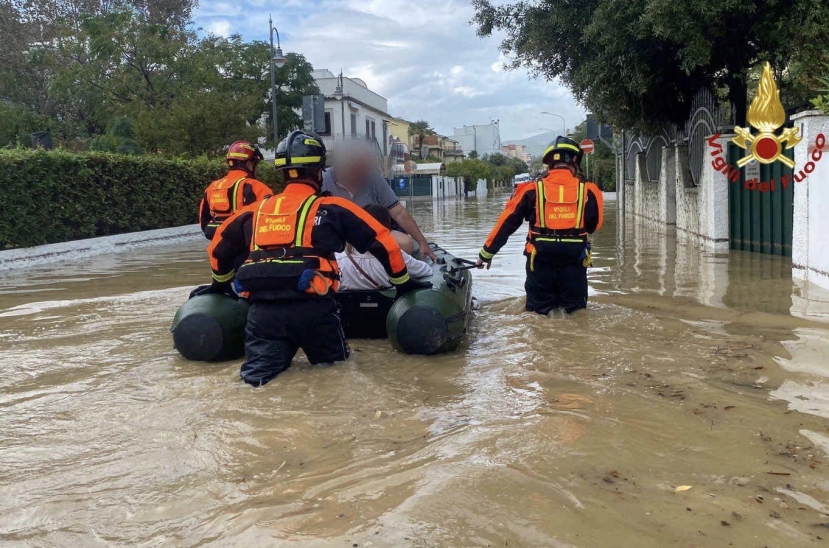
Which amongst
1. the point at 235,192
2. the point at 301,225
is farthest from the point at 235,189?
the point at 301,225

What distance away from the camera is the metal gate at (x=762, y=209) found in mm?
10531

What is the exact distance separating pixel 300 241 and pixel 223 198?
110 inches

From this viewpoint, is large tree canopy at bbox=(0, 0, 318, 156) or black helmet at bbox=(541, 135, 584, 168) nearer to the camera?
black helmet at bbox=(541, 135, 584, 168)

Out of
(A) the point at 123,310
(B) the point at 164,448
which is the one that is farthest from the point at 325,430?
(A) the point at 123,310

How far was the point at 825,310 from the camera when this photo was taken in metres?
6.69

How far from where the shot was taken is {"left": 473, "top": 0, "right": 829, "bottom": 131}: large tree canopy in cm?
1077

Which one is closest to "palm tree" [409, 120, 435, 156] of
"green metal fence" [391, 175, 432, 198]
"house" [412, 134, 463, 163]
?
"house" [412, 134, 463, 163]

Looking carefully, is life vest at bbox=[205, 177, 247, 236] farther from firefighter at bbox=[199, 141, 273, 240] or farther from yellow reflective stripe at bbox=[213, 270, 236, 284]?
yellow reflective stripe at bbox=[213, 270, 236, 284]

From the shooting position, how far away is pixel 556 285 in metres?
6.70

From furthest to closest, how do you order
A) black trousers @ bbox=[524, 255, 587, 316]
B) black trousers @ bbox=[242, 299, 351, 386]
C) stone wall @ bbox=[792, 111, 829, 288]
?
stone wall @ bbox=[792, 111, 829, 288] → black trousers @ bbox=[524, 255, 587, 316] → black trousers @ bbox=[242, 299, 351, 386]

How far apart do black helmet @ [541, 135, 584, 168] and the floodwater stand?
1.39 meters

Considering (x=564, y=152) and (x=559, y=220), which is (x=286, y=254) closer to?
(x=559, y=220)

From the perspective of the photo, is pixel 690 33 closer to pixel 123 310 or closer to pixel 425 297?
pixel 425 297

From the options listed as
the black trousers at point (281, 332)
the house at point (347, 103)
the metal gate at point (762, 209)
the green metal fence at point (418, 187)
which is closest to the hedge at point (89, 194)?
the black trousers at point (281, 332)
